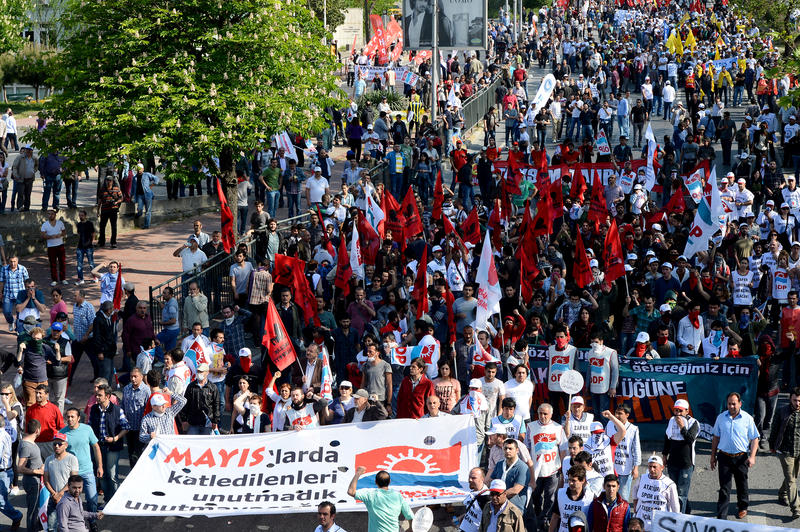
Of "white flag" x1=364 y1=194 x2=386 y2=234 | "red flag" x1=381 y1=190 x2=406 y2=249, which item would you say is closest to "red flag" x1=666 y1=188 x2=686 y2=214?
"red flag" x1=381 y1=190 x2=406 y2=249

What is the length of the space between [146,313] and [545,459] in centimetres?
720

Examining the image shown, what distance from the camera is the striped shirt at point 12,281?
19.6 metres

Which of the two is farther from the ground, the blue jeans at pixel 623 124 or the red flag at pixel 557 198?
the blue jeans at pixel 623 124

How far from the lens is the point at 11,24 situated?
1898 inches

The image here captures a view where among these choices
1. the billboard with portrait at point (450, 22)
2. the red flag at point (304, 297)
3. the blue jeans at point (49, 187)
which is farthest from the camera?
the billboard with portrait at point (450, 22)

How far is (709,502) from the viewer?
13836 millimetres

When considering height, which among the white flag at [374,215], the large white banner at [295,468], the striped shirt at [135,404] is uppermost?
the white flag at [374,215]

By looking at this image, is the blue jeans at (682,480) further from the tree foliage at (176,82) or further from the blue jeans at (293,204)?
the blue jeans at (293,204)

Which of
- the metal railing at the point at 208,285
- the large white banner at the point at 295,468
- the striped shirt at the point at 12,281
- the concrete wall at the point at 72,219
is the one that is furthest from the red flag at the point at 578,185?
the large white banner at the point at 295,468

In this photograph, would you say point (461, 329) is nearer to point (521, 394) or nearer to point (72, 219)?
point (521, 394)

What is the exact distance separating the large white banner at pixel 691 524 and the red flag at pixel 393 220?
34.5ft

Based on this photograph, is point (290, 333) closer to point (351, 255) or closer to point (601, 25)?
point (351, 255)

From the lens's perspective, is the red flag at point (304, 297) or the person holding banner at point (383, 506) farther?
the red flag at point (304, 297)

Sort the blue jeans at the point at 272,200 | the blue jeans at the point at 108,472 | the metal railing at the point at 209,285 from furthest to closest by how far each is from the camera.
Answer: the blue jeans at the point at 272,200 < the metal railing at the point at 209,285 < the blue jeans at the point at 108,472
